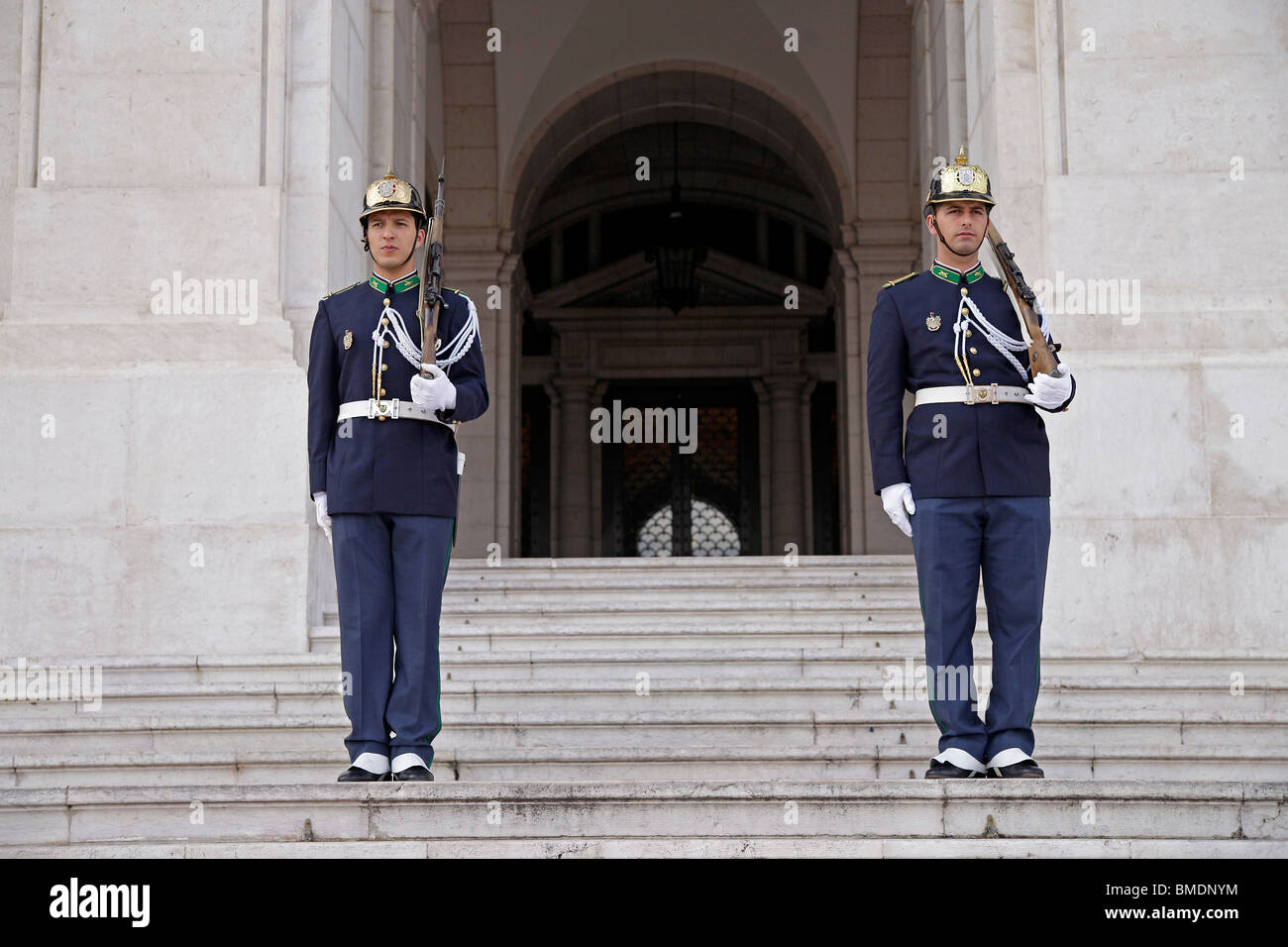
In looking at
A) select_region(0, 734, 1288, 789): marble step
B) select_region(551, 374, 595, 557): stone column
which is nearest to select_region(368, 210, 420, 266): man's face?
select_region(0, 734, 1288, 789): marble step

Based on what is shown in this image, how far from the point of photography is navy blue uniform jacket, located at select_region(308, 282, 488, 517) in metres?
5.34

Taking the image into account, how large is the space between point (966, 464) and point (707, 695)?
2000mm

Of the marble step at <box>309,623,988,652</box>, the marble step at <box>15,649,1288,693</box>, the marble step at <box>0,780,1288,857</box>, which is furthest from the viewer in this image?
the marble step at <box>309,623,988,652</box>

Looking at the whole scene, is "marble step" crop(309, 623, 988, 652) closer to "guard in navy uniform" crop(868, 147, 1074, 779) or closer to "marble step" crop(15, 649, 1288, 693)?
"marble step" crop(15, 649, 1288, 693)

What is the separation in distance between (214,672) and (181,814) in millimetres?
2763

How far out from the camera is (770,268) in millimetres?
24906

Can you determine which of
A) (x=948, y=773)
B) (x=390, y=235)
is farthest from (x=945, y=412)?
(x=390, y=235)

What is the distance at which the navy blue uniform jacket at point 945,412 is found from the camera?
17.3ft

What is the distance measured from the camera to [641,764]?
18.9 feet

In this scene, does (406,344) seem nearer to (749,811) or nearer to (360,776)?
(360,776)

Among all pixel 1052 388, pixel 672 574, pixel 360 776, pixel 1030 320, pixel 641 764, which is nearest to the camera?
pixel 360 776

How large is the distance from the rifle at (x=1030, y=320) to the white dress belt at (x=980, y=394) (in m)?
0.09

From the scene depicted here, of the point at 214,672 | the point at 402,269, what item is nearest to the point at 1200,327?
the point at 402,269

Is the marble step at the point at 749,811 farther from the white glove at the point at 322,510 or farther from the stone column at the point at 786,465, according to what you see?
the stone column at the point at 786,465
